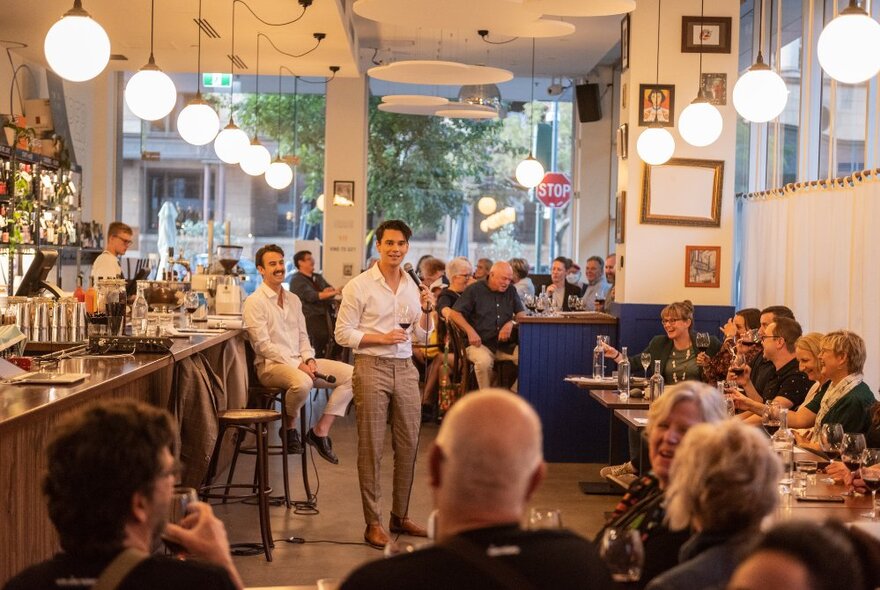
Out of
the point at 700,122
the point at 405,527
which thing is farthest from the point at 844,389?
→ the point at 700,122

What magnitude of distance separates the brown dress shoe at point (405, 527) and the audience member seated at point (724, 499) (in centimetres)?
418

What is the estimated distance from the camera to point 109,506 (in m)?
2.16

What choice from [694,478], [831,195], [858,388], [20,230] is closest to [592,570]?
[694,478]

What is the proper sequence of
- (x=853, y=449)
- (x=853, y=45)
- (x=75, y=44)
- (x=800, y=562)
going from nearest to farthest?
(x=800, y=562), (x=853, y=449), (x=853, y=45), (x=75, y=44)

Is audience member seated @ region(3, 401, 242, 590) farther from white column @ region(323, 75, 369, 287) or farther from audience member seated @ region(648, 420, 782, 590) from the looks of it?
white column @ region(323, 75, 369, 287)

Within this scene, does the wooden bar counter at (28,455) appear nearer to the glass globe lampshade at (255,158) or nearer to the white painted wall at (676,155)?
the white painted wall at (676,155)

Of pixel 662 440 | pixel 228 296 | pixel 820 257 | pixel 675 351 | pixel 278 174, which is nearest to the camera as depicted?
pixel 662 440

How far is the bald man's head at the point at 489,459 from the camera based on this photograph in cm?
214

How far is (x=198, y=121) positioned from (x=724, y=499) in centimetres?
668

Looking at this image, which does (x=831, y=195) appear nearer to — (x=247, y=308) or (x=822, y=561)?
(x=247, y=308)

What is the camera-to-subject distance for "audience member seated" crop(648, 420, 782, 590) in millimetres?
2424

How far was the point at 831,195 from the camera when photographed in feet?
27.4

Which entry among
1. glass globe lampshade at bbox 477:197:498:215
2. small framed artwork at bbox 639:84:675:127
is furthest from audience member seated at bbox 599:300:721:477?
glass globe lampshade at bbox 477:197:498:215

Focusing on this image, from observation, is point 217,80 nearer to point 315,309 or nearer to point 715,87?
point 315,309
